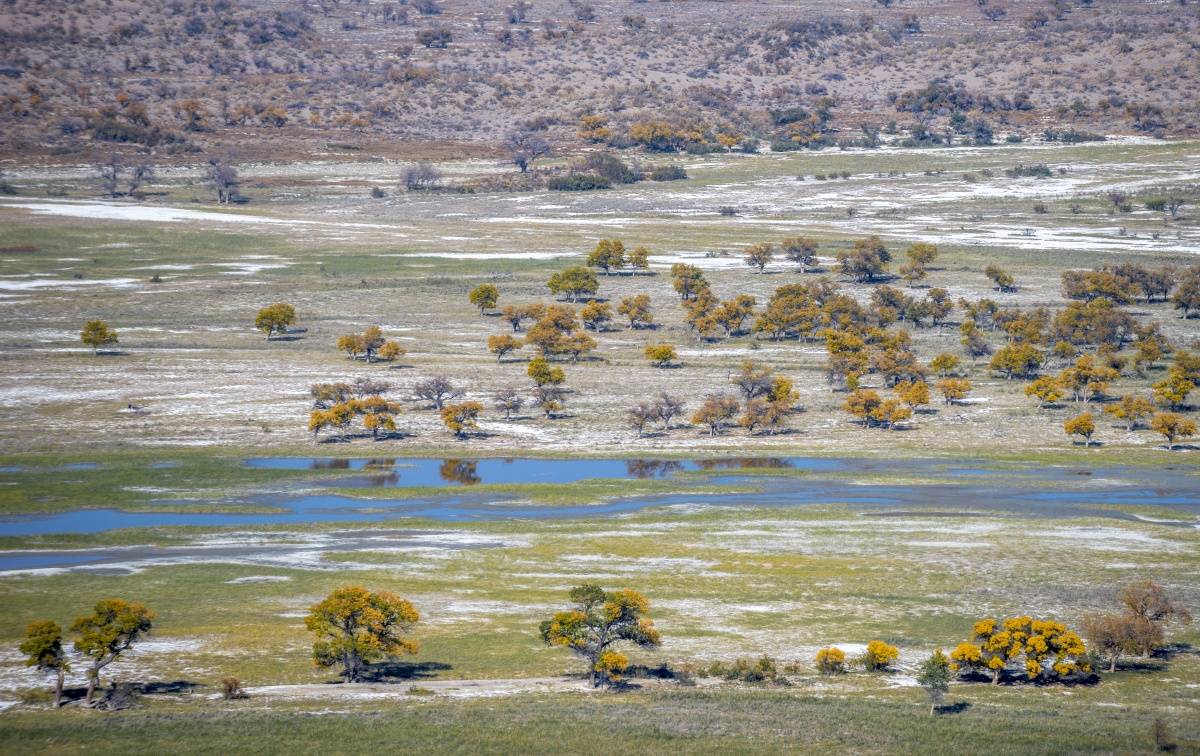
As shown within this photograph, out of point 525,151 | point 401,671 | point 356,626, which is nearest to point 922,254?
point 525,151

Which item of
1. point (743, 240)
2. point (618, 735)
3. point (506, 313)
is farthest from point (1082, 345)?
point (618, 735)

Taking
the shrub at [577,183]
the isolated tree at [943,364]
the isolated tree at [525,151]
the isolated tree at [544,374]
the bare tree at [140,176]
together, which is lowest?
the isolated tree at [943,364]

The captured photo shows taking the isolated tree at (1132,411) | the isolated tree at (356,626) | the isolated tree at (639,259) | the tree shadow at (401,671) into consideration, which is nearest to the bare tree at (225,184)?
the isolated tree at (639,259)

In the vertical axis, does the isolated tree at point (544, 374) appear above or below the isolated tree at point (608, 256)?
below

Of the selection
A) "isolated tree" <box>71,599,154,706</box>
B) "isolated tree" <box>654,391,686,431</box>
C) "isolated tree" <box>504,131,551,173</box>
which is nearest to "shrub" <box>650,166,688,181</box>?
"isolated tree" <box>504,131,551,173</box>

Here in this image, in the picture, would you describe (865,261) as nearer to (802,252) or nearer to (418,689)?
(802,252)

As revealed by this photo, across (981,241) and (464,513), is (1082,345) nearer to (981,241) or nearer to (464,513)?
(981,241)

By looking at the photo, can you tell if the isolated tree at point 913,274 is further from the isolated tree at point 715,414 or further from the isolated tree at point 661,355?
the isolated tree at point 715,414
